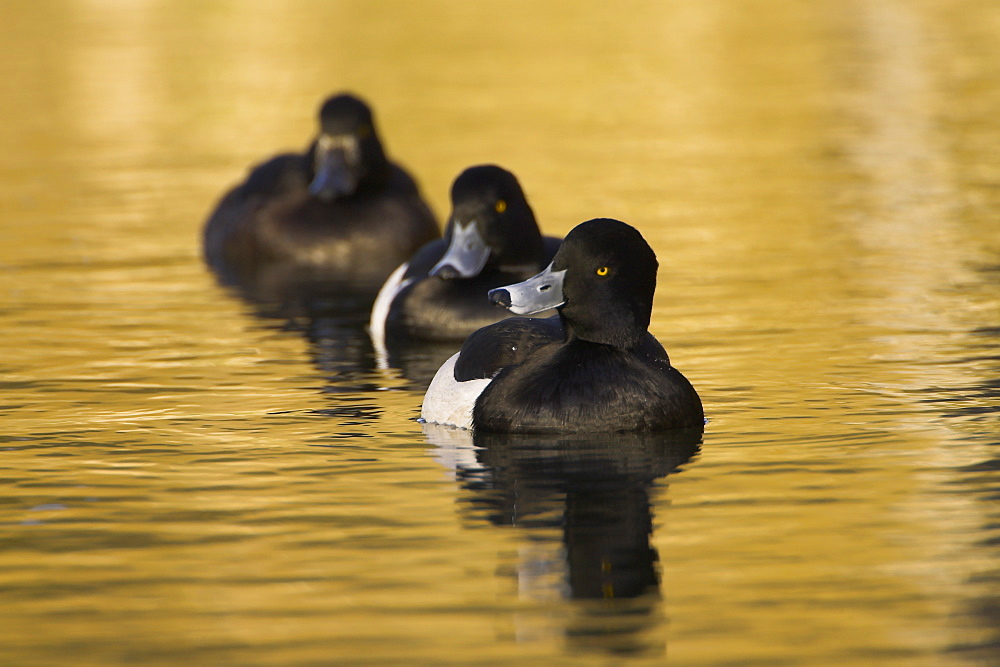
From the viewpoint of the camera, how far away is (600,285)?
308 inches

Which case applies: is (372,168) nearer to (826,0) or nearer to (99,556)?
(99,556)

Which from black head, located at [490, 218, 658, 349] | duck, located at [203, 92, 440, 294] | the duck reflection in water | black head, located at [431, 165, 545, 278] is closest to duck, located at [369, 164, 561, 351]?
black head, located at [431, 165, 545, 278]

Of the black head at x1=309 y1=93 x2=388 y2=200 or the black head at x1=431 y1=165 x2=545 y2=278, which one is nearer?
the black head at x1=431 y1=165 x2=545 y2=278

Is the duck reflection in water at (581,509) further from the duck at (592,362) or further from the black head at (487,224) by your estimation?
the black head at (487,224)

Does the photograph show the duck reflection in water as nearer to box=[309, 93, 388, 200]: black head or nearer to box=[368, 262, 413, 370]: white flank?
box=[368, 262, 413, 370]: white flank

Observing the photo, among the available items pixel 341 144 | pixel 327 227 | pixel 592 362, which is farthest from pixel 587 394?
pixel 327 227

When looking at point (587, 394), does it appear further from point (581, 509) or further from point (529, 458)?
point (581, 509)

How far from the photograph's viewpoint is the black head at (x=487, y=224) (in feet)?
34.1

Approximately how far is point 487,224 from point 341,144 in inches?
137

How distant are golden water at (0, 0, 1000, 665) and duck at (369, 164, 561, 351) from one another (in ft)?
1.28

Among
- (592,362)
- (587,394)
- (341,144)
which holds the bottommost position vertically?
(587,394)

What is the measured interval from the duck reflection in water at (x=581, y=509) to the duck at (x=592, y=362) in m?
0.08

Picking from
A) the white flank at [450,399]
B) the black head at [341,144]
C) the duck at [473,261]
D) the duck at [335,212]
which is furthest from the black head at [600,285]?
the black head at [341,144]

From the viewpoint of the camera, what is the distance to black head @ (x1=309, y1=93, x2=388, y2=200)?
13594mm
